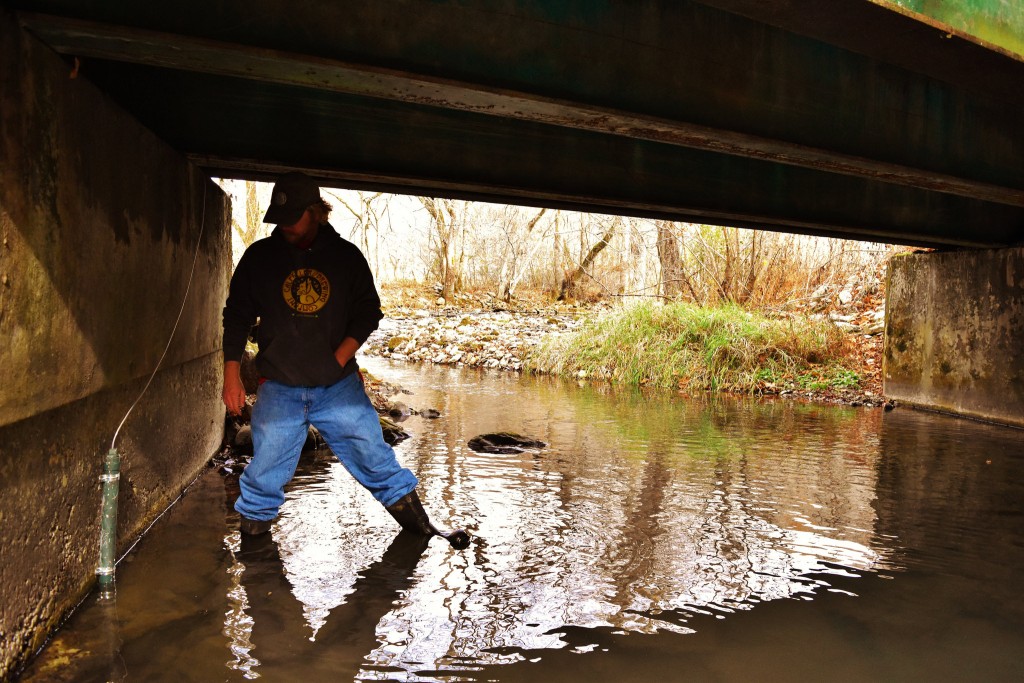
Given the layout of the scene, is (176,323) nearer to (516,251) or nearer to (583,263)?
(583,263)

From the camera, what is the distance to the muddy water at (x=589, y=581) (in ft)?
10.8

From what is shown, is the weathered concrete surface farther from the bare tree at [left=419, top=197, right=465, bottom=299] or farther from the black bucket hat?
the bare tree at [left=419, top=197, right=465, bottom=299]

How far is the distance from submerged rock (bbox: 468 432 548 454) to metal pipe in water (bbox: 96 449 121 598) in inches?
166

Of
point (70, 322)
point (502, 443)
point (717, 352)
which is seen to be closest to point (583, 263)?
point (717, 352)

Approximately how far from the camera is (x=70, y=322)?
139 inches

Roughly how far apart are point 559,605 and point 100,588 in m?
2.36

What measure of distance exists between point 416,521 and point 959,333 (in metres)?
9.96

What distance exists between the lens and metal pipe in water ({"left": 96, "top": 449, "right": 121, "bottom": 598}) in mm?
3904

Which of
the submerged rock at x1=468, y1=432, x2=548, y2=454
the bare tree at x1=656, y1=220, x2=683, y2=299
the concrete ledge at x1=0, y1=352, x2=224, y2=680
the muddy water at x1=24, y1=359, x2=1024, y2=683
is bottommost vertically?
the muddy water at x1=24, y1=359, x2=1024, y2=683

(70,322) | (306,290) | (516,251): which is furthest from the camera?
(516,251)

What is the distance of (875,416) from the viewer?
11.3 metres

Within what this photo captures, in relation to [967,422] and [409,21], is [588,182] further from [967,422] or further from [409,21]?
[967,422]

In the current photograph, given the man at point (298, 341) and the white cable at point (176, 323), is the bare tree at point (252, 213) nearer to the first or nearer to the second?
the white cable at point (176, 323)

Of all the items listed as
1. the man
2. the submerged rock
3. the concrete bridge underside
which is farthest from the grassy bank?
the man
